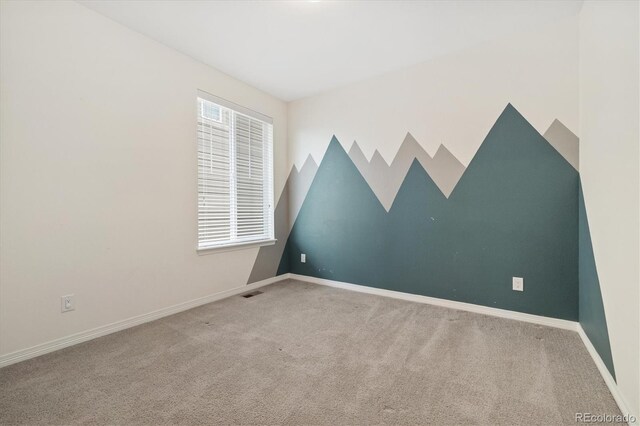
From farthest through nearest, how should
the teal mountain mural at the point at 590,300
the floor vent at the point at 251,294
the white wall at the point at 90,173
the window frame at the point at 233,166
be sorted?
the floor vent at the point at 251,294, the window frame at the point at 233,166, the white wall at the point at 90,173, the teal mountain mural at the point at 590,300

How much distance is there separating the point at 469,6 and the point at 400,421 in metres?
2.84

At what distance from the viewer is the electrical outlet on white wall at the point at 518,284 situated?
8.46ft

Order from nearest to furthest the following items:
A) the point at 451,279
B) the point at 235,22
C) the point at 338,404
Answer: the point at 338,404
the point at 235,22
the point at 451,279

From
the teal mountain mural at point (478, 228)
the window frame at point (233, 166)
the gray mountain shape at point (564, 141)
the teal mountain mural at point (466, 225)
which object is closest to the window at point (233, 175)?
the window frame at point (233, 166)

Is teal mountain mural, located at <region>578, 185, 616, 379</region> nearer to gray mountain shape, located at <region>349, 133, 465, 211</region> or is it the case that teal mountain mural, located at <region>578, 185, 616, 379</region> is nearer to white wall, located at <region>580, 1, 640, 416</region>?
white wall, located at <region>580, 1, 640, 416</region>

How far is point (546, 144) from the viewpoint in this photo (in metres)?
2.45

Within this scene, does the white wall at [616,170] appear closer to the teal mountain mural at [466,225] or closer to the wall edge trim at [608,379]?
the wall edge trim at [608,379]

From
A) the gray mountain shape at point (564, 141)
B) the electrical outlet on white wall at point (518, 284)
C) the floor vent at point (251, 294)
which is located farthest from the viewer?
the floor vent at point (251, 294)

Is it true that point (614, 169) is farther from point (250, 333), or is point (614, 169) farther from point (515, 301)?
point (250, 333)

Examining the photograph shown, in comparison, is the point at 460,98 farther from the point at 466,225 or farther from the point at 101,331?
the point at 101,331

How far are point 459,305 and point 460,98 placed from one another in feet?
6.81

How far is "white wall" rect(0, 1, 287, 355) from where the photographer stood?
6.25ft

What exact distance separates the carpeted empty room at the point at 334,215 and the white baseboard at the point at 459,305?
0.02 m

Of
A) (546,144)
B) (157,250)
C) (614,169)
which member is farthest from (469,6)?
(157,250)
